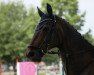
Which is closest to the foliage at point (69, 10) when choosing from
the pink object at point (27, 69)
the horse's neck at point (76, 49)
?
the pink object at point (27, 69)

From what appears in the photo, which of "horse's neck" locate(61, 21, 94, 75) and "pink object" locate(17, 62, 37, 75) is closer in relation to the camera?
"horse's neck" locate(61, 21, 94, 75)

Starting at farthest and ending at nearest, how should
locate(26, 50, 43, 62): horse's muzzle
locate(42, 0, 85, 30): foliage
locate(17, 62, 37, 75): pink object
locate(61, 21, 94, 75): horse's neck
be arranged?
locate(42, 0, 85, 30): foliage → locate(17, 62, 37, 75): pink object → locate(61, 21, 94, 75): horse's neck → locate(26, 50, 43, 62): horse's muzzle

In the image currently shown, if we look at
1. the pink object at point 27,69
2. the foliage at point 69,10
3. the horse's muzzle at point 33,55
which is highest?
the foliage at point 69,10

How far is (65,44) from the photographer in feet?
17.0

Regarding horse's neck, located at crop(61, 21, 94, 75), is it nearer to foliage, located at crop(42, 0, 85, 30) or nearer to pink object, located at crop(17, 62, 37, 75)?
pink object, located at crop(17, 62, 37, 75)

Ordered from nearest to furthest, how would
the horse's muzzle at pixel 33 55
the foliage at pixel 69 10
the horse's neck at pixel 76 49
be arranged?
the horse's muzzle at pixel 33 55 → the horse's neck at pixel 76 49 → the foliage at pixel 69 10

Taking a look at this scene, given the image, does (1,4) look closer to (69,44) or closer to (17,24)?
(17,24)

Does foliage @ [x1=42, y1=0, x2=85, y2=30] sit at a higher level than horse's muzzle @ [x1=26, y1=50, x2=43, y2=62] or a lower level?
higher

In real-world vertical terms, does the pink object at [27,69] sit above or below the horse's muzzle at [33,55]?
above

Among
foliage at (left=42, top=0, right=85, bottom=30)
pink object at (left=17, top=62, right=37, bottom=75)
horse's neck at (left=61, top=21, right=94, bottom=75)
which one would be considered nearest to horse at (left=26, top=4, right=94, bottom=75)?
horse's neck at (left=61, top=21, right=94, bottom=75)

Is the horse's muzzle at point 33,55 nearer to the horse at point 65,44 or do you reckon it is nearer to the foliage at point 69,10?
the horse at point 65,44

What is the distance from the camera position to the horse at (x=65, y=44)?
509 centimetres

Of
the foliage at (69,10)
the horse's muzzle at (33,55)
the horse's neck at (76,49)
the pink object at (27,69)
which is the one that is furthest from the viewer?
the foliage at (69,10)

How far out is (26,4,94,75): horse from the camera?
5094 mm
